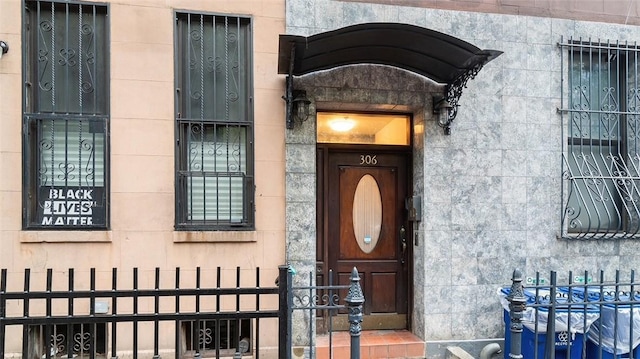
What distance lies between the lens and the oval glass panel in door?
5887 mm

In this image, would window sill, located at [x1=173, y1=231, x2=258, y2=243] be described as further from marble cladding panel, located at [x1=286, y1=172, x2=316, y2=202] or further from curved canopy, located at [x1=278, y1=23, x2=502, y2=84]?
curved canopy, located at [x1=278, y1=23, x2=502, y2=84]

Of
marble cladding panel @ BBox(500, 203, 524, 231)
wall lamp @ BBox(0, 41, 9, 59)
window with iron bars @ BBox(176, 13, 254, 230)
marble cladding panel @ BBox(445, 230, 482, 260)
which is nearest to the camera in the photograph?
wall lamp @ BBox(0, 41, 9, 59)

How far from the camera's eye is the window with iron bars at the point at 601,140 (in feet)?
19.1

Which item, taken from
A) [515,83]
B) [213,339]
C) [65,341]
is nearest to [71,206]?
[65,341]

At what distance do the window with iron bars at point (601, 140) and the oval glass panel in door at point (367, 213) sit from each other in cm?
237

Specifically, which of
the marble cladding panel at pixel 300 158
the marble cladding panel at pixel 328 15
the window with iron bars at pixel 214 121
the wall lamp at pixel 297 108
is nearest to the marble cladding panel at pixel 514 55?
the marble cladding panel at pixel 328 15

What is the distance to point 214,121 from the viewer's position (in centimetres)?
520

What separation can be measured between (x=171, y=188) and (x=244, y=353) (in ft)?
6.69

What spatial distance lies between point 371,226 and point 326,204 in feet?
2.23

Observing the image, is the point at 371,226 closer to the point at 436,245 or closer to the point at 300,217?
the point at 436,245

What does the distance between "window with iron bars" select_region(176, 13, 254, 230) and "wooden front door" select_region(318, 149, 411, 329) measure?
1.10 meters

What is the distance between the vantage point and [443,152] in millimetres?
5535

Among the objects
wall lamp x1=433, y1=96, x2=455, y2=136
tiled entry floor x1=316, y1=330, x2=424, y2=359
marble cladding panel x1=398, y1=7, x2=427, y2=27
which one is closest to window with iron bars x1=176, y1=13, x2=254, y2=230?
tiled entry floor x1=316, y1=330, x2=424, y2=359

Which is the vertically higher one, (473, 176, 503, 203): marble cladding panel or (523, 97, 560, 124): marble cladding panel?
(523, 97, 560, 124): marble cladding panel
